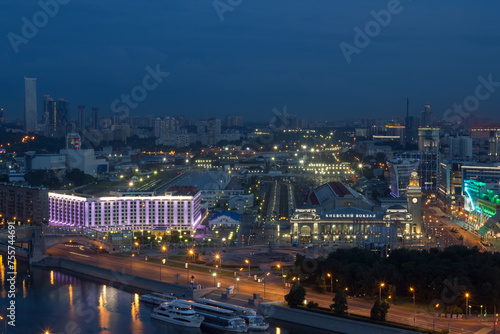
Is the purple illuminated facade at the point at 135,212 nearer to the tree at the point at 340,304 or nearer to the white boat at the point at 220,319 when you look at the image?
the white boat at the point at 220,319

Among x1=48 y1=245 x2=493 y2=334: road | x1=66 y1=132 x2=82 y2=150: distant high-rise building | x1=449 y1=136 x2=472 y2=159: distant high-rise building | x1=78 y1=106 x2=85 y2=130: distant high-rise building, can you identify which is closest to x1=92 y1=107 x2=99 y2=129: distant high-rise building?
x1=78 y1=106 x2=85 y2=130: distant high-rise building

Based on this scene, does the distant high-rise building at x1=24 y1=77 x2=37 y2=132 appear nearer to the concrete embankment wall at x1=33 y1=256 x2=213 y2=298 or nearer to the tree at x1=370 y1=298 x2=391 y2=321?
the concrete embankment wall at x1=33 y1=256 x2=213 y2=298

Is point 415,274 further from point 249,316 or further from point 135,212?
point 135,212

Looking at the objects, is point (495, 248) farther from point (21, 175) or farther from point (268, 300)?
point (21, 175)

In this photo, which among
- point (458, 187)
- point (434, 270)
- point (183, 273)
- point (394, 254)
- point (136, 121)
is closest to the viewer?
point (434, 270)

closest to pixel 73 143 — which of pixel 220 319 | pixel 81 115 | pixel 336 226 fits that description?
pixel 336 226

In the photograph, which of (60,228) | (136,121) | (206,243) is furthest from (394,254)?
(136,121)
